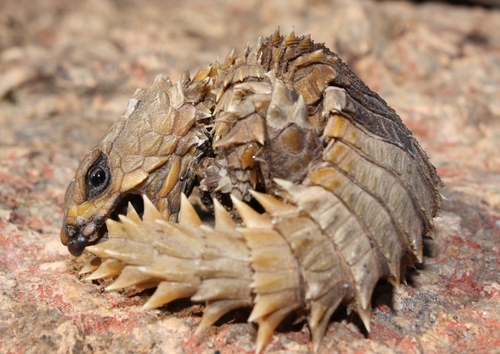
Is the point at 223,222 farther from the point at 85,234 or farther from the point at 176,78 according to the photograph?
the point at 176,78

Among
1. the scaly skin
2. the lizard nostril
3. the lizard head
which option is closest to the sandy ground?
the lizard nostril

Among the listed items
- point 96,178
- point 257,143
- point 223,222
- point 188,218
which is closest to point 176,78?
point 96,178

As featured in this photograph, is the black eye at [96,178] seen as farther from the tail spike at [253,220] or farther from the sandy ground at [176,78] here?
the tail spike at [253,220]

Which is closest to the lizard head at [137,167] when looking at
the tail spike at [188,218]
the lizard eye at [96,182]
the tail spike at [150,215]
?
the lizard eye at [96,182]

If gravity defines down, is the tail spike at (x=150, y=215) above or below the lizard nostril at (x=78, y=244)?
above

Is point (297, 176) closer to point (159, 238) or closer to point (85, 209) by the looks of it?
point (159, 238)

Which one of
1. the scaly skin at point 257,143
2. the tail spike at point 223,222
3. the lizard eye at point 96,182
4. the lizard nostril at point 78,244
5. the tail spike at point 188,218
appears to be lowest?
the lizard nostril at point 78,244
